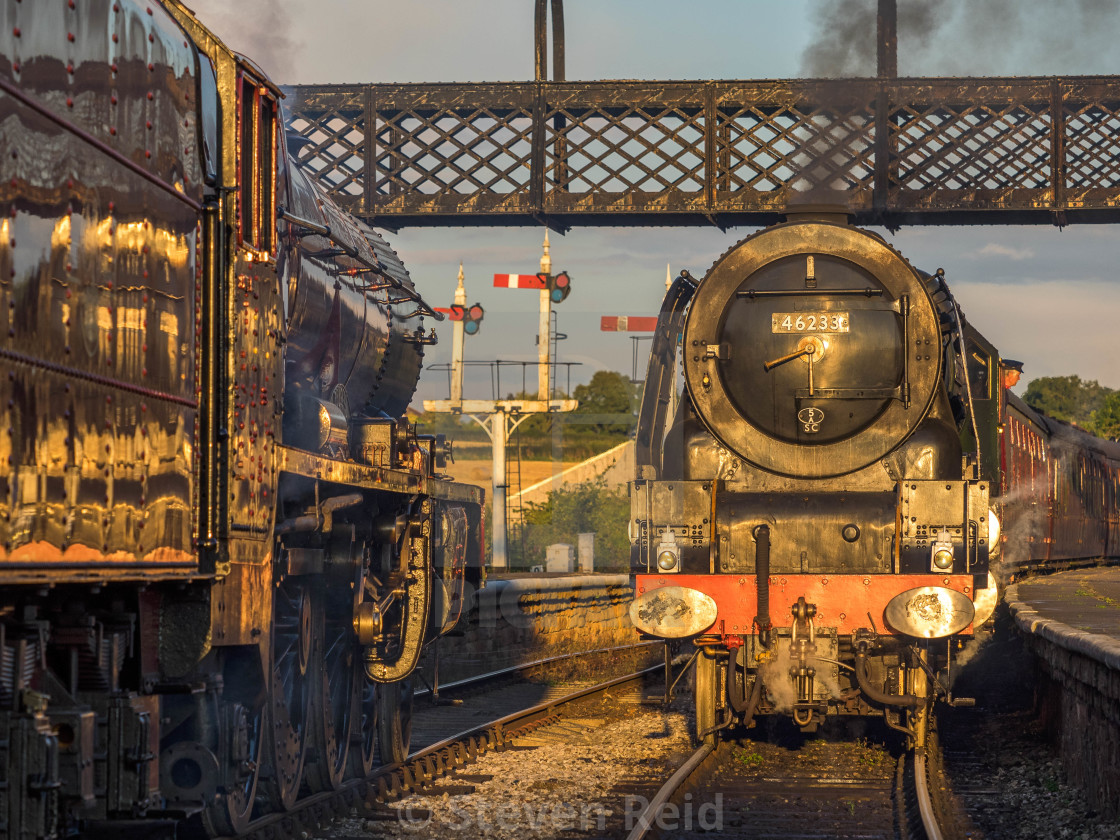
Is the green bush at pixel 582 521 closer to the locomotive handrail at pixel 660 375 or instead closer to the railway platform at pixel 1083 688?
the railway platform at pixel 1083 688

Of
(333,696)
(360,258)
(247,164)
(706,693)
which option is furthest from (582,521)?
(247,164)

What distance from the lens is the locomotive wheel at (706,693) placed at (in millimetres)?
9375

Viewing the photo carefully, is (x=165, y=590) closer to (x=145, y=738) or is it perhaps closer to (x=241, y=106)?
(x=145, y=738)

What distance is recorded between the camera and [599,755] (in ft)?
31.4

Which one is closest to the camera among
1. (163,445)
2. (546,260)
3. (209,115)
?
(163,445)

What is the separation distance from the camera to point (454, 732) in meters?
10.8

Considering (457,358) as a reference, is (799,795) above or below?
below

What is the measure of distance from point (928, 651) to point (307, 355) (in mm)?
4559

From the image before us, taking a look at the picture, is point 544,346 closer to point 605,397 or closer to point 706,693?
point 706,693

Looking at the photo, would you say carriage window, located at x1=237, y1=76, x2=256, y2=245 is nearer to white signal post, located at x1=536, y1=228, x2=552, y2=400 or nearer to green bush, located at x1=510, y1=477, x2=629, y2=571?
white signal post, located at x1=536, y1=228, x2=552, y2=400

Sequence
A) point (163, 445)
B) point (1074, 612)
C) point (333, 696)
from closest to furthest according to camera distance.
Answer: point (163, 445) → point (333, 696) → point (1074, 612)

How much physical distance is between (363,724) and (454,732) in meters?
2.26

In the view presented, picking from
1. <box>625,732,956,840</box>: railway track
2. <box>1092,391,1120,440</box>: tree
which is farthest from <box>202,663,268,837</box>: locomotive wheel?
<box>1092,391,1120,440</box>: tree

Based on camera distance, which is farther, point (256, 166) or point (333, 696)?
point (333, 696)
